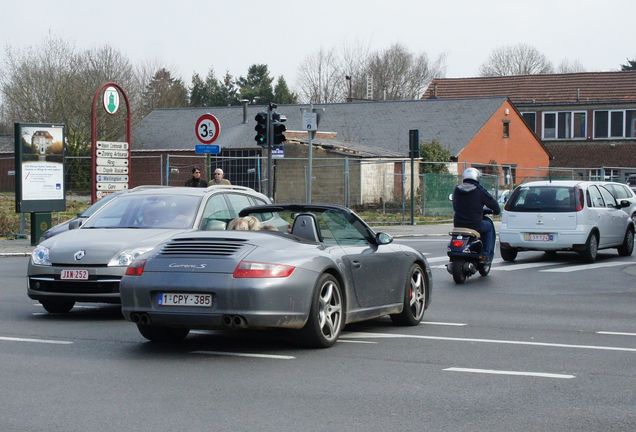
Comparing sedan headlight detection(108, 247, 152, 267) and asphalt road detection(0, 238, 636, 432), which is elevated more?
sedan headlight detection(108, 247, 152, 267)

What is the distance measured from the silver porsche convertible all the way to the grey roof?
159ft

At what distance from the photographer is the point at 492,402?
782 centimetres

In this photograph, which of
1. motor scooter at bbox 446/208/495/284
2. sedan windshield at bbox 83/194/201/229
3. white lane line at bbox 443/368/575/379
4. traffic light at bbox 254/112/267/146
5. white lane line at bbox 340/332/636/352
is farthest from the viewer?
traffic light at bbox 254/112/267/146

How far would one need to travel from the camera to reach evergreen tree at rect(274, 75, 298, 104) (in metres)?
105

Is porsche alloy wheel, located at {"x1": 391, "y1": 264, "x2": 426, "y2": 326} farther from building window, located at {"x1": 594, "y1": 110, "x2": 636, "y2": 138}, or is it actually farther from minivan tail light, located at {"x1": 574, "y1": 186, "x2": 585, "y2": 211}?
building window, located at {"x1": 594, "y1": 110, "x2": 636, "y2": 138}

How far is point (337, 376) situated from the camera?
29.2ft

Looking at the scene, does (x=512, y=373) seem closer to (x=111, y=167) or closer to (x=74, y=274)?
(x=74, y=274)

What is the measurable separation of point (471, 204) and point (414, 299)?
19.4ft

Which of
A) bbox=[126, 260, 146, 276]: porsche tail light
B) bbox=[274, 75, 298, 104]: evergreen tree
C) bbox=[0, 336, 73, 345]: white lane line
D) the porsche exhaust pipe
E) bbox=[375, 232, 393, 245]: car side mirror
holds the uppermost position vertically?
bbox=[274, 75, 298, 104]: evergreen tree

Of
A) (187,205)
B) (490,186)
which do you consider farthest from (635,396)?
(490,186)

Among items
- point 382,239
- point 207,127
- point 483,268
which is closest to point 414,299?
point 382,239

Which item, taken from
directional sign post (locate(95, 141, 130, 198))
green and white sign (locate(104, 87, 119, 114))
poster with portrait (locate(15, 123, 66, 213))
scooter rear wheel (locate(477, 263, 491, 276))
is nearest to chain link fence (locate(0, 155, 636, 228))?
directional sign post (locate(95, 141, 130, 198))

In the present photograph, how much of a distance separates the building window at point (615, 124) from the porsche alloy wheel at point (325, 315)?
2661 inches

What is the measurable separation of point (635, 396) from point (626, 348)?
8.90 ft
